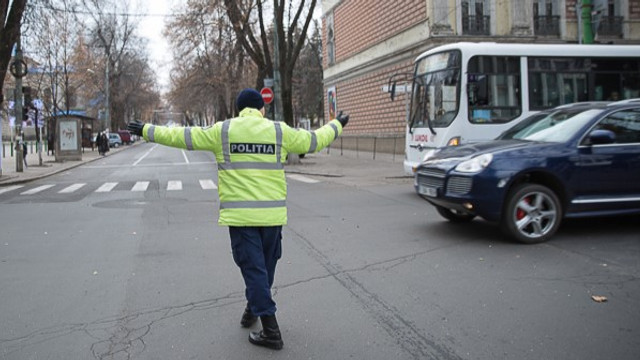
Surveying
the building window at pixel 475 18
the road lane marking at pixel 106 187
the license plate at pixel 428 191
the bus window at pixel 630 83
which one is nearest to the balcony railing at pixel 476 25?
the building window at pixel 475 18

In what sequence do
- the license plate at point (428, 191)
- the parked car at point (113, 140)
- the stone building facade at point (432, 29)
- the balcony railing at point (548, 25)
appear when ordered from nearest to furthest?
the license plate at point (428, 191) < the stone building facade at point (432, 29) < the balcony railing at point (548, 25) < the parked car at point (113, 140)

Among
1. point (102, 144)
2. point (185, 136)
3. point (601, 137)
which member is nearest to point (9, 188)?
point (185, 136)

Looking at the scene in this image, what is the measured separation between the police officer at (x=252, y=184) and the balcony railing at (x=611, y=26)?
1008 inches

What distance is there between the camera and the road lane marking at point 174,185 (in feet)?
49.8

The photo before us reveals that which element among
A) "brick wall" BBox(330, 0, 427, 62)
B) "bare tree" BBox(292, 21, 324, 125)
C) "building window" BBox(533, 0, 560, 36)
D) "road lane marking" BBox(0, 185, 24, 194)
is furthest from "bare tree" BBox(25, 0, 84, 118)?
"bare tree" BBox(292, 21, 324, 125)

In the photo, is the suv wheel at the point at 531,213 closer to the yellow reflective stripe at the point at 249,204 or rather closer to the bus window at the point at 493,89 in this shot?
the yellow reflective stripe at the point at 249,204

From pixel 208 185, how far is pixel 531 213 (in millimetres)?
10500

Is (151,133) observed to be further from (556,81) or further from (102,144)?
(102,144)

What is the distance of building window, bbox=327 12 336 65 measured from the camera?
3897cm

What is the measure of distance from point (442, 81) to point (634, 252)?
7.26m

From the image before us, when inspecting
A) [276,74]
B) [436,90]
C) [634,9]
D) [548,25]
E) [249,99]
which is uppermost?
[634,9]

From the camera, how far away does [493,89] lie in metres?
12.9

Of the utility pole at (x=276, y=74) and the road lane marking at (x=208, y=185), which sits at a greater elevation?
the utility pole at (x=276, y=74)

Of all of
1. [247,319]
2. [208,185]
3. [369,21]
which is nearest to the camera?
[247,319]
